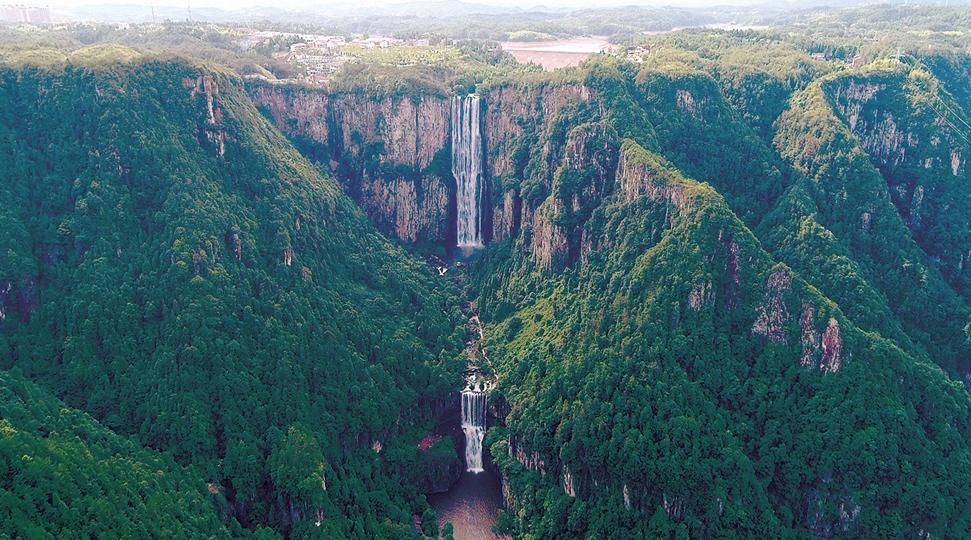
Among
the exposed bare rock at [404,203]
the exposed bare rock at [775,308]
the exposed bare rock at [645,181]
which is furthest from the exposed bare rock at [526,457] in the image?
the exposed bare rock at [404,203]

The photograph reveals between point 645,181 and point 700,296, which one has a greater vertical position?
point 645,181

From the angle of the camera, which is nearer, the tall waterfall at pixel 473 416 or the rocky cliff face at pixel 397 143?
the tall waterfall at pixel 473 416

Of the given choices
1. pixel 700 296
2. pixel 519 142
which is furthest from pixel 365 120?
pixel 700 296

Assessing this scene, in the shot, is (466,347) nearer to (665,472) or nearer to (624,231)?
(624,231)

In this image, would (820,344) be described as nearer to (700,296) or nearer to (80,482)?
(700,296)

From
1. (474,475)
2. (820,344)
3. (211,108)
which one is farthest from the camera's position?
(211,108)

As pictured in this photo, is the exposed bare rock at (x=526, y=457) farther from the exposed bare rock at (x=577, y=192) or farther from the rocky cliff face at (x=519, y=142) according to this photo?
the rocky cliff face at (x=519, y=142)

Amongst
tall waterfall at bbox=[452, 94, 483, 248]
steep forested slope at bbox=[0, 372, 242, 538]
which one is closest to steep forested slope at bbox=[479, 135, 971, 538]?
steep forested slope at bbox=[0, 372, 242, 538]

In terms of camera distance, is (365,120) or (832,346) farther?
(365,120)
